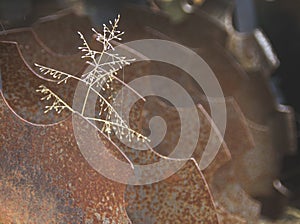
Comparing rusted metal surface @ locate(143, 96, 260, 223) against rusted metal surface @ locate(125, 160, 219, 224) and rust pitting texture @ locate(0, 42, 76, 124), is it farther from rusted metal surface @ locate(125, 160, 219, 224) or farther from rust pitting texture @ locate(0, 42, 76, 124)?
rust pitting texture @ locate(0, 42, 76, 124)

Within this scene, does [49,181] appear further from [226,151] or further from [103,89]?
[226,151]

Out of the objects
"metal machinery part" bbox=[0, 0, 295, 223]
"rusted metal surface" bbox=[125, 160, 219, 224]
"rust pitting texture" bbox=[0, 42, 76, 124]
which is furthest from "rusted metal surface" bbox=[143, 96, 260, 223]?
"rust pitting texture" bbox=[0, 42, 76, 124]

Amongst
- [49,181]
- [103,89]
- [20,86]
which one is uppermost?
[103,89]

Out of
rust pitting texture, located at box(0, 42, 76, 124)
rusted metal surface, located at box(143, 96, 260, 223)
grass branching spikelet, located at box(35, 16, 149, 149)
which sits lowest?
rusted metal surface, located at box(143, 96, 260, 223)

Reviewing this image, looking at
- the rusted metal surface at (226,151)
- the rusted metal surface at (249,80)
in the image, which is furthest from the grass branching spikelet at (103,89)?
the rusted metal surface at (249,80)

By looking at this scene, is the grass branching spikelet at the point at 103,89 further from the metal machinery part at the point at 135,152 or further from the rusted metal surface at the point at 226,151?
the rusted metal surface at the point at 226,151

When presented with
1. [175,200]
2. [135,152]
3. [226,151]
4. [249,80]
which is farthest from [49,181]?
[249,80]

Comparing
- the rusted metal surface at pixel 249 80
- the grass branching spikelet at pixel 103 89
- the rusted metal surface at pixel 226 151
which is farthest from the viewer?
the rusted metal surface at pixel 249 80
